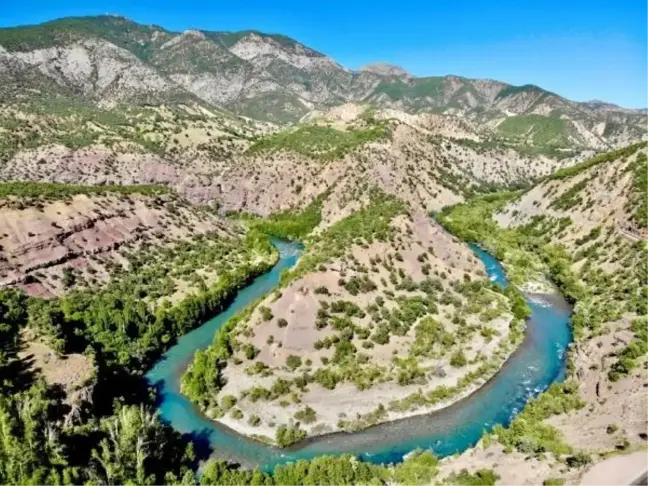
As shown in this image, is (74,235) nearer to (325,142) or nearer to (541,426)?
(541,426)

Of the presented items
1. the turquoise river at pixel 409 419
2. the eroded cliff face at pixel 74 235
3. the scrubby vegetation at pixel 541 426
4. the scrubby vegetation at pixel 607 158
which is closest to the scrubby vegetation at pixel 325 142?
the scrubby vegetation at pixel 607 158

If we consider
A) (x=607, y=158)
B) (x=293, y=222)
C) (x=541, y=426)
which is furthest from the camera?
(x=293, y=222)

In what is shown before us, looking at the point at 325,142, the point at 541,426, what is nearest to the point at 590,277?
the point at 541,426

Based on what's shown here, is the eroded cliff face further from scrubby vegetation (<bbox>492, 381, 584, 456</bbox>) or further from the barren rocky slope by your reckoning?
scrubby vegetation (<bbox>492, 381, 584, 456</bbox>)

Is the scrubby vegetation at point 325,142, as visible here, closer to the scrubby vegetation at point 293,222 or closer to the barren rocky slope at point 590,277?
the scrubby vegetation at point 293,222

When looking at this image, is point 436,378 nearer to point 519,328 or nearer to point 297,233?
point 519,328

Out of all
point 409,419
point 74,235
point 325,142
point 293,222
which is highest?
point 325,142

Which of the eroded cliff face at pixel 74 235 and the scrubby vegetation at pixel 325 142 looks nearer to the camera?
the eroded cliff face at pixel 74 235

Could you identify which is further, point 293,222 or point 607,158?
point 293,222
